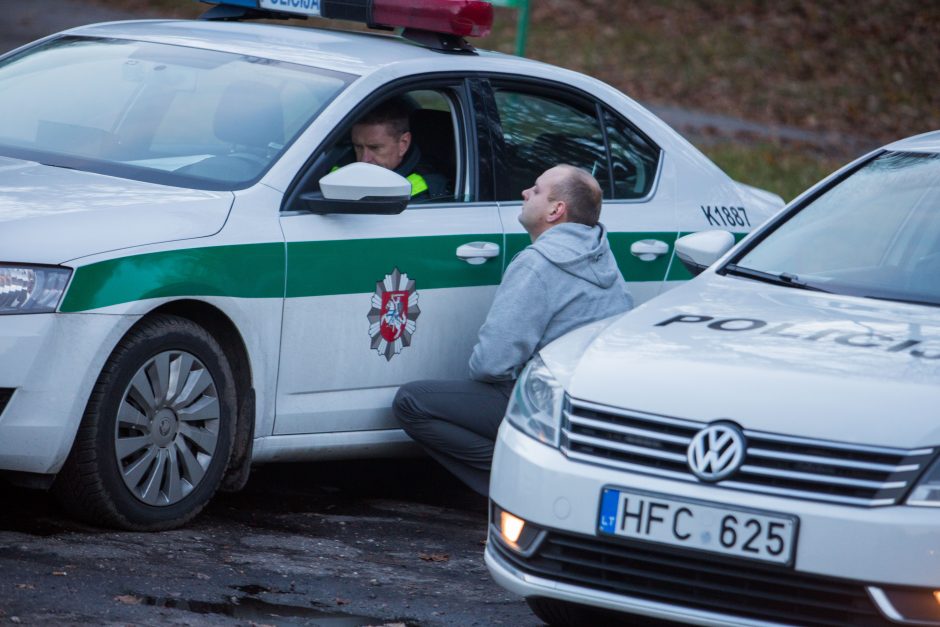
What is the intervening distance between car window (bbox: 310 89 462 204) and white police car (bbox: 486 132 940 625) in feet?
5.04

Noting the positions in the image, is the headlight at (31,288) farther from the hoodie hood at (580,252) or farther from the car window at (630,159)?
the car window at (630,159)

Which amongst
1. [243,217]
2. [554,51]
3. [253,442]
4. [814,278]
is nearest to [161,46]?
[243,217]

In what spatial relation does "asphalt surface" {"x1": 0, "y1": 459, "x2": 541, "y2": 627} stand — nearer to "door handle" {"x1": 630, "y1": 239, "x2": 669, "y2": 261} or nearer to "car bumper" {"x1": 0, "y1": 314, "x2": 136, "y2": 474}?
"car bumper" {"x1": 0, "y1": 314, "x2": 136, "y2": 474}

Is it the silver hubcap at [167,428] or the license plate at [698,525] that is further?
the silver hubcap at [167,428]

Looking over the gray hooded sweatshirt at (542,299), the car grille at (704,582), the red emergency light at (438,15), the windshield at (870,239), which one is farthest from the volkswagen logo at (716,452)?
the red emergency light at (438,15)

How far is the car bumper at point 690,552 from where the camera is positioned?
3566mm

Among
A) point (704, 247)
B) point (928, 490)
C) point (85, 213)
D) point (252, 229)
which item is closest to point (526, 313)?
point (704, 247)

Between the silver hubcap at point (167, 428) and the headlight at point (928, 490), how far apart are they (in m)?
2.28

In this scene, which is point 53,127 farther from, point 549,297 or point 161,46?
point 549,297

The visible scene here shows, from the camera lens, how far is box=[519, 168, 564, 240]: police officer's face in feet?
18.5

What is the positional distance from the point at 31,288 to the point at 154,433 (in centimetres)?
62

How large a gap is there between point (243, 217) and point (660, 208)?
6.72 feet

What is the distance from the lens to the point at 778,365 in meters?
3.96

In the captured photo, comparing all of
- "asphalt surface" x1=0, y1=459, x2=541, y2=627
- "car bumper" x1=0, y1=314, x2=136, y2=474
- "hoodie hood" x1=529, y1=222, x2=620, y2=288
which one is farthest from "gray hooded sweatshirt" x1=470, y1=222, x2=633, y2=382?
"car bumper" x1=0, y1=314, x2=136, y2=474
